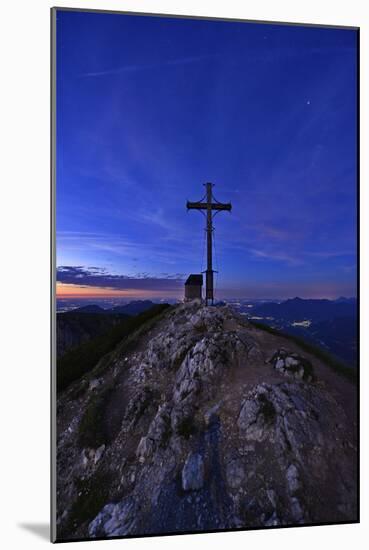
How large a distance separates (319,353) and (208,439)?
2.41 m

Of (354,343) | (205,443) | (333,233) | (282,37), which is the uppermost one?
(282,37)

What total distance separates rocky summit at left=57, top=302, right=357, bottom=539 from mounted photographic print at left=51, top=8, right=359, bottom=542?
0.02m

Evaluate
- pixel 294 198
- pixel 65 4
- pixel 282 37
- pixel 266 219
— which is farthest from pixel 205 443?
pixel 65 4

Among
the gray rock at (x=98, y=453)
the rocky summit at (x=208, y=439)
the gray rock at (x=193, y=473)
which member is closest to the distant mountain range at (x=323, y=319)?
the rocky summit at (x=208, y=439)

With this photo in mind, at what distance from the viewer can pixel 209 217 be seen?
600cm

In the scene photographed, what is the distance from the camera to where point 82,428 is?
5637mm

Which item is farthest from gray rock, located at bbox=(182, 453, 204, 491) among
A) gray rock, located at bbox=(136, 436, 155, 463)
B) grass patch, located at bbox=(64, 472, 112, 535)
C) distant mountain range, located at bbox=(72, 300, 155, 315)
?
distant mountain range, located at bbox=(72, 300, 155, 315)

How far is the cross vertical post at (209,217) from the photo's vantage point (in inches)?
233

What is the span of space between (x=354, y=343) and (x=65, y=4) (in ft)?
23.8

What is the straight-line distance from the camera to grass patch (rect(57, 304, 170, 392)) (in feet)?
18.4

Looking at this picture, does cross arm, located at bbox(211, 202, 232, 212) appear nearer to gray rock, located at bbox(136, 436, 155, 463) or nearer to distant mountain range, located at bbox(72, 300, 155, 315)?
distant mountain range, located at bbox(72, 300, 155, 315)

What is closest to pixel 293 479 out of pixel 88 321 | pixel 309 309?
pixel 309 309

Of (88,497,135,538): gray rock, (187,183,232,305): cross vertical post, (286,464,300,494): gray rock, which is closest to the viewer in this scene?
(88,497,135,538): gray rock

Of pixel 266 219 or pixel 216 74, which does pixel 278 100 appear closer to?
pixel 216 74
